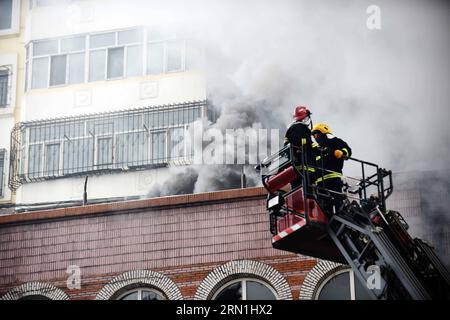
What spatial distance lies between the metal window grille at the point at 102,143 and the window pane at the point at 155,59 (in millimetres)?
599

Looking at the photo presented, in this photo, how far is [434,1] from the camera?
569 inches

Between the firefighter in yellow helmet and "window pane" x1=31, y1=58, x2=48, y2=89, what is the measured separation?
6.18m

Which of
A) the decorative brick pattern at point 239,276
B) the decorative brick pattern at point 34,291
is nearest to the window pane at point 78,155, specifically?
the decorative brick pattern at point 34,291

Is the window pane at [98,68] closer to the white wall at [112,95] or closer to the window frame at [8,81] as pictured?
the white wall at [112,95]

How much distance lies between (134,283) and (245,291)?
1.57 m

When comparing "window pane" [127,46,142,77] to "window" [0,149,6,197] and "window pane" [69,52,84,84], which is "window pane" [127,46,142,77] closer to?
"window pane" [69,52,84,84]

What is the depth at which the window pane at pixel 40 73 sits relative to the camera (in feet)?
53.4

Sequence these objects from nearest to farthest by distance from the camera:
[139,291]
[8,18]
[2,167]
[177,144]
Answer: [139,291]
[177,144]
[2,167]
[8,18]

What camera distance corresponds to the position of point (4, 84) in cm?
1658

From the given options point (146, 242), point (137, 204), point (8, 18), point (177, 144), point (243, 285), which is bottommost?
point (243, 285)

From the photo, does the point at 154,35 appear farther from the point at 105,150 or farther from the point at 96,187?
the point at 96,187

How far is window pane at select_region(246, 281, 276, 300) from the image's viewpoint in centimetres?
1342

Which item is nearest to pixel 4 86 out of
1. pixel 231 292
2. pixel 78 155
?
pixel 78 155
